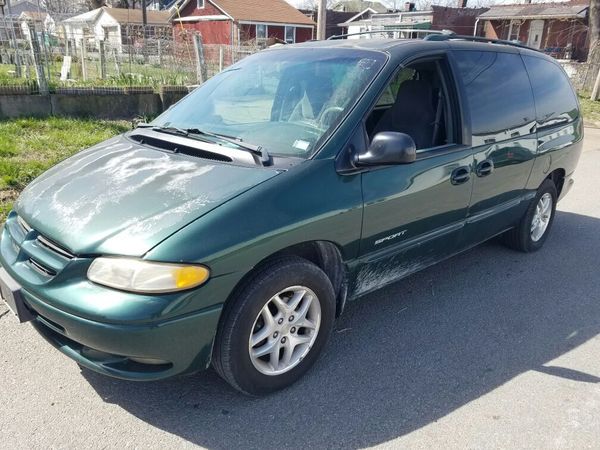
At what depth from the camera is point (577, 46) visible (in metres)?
36.6

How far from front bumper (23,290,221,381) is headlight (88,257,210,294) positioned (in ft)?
0.52

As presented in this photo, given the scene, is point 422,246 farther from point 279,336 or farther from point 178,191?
point 178,191

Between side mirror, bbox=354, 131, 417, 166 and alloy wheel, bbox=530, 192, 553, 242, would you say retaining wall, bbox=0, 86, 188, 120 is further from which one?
side mirror, bbox=354, 131, 417, 166

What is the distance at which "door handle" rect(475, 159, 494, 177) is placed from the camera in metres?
3.77

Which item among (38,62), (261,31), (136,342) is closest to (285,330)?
(136,342)

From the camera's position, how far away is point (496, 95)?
13.0ft

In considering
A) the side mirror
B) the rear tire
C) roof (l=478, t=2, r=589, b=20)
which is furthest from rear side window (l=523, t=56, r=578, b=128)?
roof (l=478, t=2, r=589, b=20)

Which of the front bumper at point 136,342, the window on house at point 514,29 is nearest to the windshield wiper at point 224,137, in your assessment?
the front bumper at point 136,342

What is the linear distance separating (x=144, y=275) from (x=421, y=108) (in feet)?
8.09

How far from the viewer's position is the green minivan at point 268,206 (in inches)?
92.8

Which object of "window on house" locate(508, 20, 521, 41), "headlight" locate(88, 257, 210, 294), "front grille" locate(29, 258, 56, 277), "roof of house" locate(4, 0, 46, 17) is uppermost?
"roof of house" locate(4, 0, 46, 17)

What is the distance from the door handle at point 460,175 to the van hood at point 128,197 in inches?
57.0

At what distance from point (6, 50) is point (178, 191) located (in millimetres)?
8562

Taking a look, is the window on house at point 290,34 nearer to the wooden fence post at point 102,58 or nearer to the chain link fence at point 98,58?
the chain link fence at point 98,58
